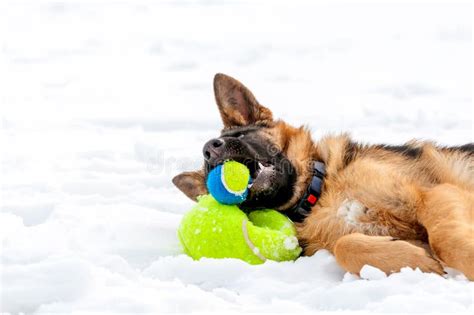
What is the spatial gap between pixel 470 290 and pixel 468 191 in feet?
5.10

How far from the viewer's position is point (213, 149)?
5098 mm

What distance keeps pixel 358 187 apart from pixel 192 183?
1.54m

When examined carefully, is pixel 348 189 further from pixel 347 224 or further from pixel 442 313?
pixel 442 313

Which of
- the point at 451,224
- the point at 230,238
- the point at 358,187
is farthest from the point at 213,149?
the point at 451,224

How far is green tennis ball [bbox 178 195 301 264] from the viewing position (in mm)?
4617

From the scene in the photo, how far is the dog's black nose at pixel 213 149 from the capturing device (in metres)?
5.10

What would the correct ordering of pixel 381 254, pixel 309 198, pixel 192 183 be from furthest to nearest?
pixel 192 183 → pixel 309 198 → pixel 381 254

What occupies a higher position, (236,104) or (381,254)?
(236,104)

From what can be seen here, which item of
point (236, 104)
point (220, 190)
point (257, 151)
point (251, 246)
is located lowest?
point (251, 246)

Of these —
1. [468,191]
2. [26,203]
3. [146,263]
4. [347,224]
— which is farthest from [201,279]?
[26,203]

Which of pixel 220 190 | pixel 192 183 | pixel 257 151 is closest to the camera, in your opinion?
pixel 220 190

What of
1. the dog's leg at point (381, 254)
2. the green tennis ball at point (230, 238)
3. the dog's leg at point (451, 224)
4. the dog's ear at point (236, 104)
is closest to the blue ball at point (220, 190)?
the green tennis ball at point (230, 238)

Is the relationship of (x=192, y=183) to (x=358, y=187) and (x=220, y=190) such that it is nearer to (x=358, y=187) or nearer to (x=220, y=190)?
(x=220, y=190)

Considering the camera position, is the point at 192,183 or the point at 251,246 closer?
the point at 251,246
